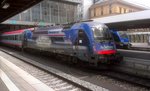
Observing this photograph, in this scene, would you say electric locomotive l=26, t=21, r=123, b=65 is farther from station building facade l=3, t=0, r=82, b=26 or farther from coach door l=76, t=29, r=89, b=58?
station building facade l=3, t=0, r=82, b=26

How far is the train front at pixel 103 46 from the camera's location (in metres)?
12.3

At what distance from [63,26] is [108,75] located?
571 centimetres

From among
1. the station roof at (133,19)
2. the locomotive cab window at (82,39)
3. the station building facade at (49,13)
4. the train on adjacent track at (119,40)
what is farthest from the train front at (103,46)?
the station building facade at (49,13)

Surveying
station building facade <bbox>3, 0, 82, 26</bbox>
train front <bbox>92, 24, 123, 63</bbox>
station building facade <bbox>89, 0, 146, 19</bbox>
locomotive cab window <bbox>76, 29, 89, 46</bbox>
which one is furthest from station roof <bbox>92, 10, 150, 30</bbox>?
station building facade <bbox>89, 0, 146, 19</bbox>

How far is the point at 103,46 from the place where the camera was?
12.6 m

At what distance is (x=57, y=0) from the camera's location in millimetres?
57000

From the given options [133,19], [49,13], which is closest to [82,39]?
[133,19]

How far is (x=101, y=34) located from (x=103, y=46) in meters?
0.89

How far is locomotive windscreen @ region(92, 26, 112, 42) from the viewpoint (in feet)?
42.1

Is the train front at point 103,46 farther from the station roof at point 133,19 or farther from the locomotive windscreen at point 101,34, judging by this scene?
the station roof at point 133,19

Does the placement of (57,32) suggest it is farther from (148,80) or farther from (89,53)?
(148,80)

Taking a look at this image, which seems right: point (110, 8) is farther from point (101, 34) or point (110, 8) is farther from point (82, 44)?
point (82, 44)

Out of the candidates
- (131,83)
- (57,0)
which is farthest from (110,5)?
(131,83)

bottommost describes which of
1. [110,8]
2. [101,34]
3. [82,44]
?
[82,44]
